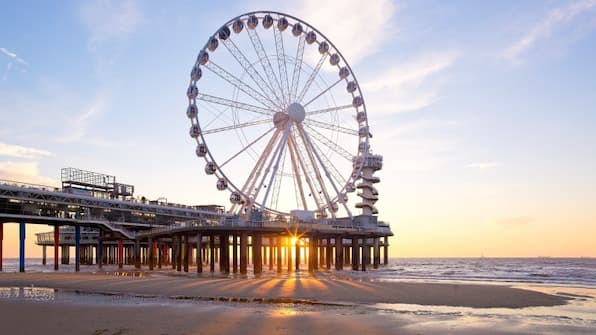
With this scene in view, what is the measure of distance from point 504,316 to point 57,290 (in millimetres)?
20540

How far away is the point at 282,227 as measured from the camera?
45.4 meters

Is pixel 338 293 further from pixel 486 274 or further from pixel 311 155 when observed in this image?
pixel 486 274

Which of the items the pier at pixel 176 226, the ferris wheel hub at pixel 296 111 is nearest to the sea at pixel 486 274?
the pier at pixel 176 226

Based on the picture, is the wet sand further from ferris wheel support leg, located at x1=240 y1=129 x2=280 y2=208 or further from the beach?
ferris wheel support leg, located at x1=240 y1=129 x2=280 y2=208

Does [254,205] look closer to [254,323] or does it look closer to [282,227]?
[282,227]

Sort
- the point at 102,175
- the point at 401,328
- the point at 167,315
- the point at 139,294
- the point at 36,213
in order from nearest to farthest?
the point at 401,328, the point at 167,315, the point at 139,294, the point at 36,213, the point at 102,175

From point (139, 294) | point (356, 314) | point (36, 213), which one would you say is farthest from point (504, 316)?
point (36, 213)

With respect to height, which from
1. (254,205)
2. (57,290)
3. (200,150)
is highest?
(200,150)

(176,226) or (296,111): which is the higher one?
(296,111)

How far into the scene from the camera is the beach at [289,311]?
1483 cm

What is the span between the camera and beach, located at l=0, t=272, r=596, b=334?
14828mm

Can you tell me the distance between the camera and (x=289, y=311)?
18312 mm

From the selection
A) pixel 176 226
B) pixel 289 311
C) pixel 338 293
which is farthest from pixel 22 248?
pixel 289 311

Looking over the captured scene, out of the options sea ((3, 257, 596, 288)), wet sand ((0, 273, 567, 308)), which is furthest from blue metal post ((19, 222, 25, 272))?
wet sand ((0, 273, 567, 308))
